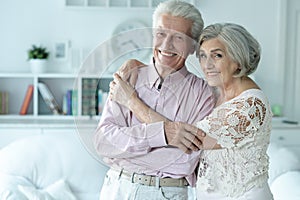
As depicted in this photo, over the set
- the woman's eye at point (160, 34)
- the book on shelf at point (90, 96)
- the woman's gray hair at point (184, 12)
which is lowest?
the book on shelf at point (90, 96)

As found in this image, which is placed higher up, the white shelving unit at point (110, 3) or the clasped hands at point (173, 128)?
Answer: the white shelving unit at point (110, 3)

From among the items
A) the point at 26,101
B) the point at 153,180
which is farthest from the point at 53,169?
the point at 153,180

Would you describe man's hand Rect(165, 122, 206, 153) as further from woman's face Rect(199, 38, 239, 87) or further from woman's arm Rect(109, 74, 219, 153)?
woman's face Rect(199, 38, 239, 87)

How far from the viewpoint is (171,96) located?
133 centimetres

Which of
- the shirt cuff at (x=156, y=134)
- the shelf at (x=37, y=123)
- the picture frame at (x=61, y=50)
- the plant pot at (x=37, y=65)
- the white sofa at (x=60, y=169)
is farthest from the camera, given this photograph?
the picture frame at (x=61, y=50)

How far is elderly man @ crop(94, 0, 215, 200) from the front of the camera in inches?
51.4

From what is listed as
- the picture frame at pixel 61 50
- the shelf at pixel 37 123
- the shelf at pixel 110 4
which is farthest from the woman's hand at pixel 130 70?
the picture frame at pixel 61 50

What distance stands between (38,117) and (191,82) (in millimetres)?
3104

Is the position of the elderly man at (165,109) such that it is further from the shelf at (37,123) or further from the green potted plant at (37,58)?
the green potted plant at (37,58)

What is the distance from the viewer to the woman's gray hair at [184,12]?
1303 millimetres

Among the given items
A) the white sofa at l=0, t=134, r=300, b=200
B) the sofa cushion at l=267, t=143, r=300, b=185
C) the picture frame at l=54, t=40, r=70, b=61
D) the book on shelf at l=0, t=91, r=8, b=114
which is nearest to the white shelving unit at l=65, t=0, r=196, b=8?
the picture frame at l=54, t=40, r=70, b=61

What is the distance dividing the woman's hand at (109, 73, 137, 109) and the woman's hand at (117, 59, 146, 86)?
0.04 feet

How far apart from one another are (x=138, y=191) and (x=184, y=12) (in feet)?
1.67

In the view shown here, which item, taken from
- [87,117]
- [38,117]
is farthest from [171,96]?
[38,117]
